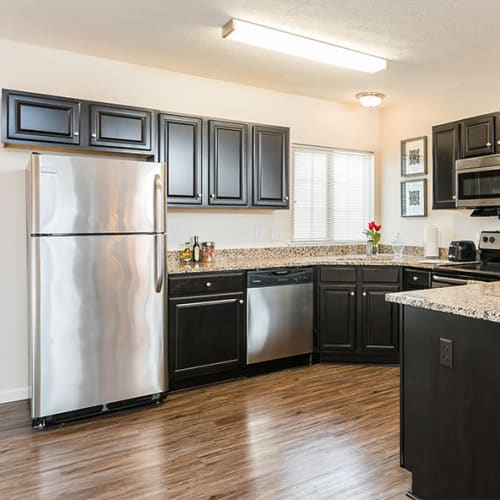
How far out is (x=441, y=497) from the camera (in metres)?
1.88

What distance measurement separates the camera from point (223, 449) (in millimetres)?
2490

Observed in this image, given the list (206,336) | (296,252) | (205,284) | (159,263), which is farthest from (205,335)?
(296,252)

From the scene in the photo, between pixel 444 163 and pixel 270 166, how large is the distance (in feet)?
5.29

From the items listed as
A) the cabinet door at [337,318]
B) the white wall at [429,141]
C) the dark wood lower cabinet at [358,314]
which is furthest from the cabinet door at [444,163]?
the cabinet door at [337,318]

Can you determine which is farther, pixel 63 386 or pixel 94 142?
pixel 94 142

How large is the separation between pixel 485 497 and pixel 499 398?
40 cm

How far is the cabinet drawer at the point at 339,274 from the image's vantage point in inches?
160

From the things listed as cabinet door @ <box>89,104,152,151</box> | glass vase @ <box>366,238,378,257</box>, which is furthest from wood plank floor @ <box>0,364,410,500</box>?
cabinet door @ <box>89,104,152,151</box>

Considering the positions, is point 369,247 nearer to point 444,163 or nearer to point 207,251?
point 444,163

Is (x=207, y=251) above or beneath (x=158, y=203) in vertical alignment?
beneath

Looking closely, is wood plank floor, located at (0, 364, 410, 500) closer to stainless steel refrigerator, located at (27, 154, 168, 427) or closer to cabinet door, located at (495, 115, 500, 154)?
stainless steel refrigerator, located at (27, 154, 168, 427)

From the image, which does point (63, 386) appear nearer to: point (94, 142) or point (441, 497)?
point (94, 142)

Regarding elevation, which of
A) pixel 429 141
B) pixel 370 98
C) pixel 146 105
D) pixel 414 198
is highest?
pixel 370 98

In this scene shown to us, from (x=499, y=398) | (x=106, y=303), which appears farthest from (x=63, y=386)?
(x=499, y=398)
